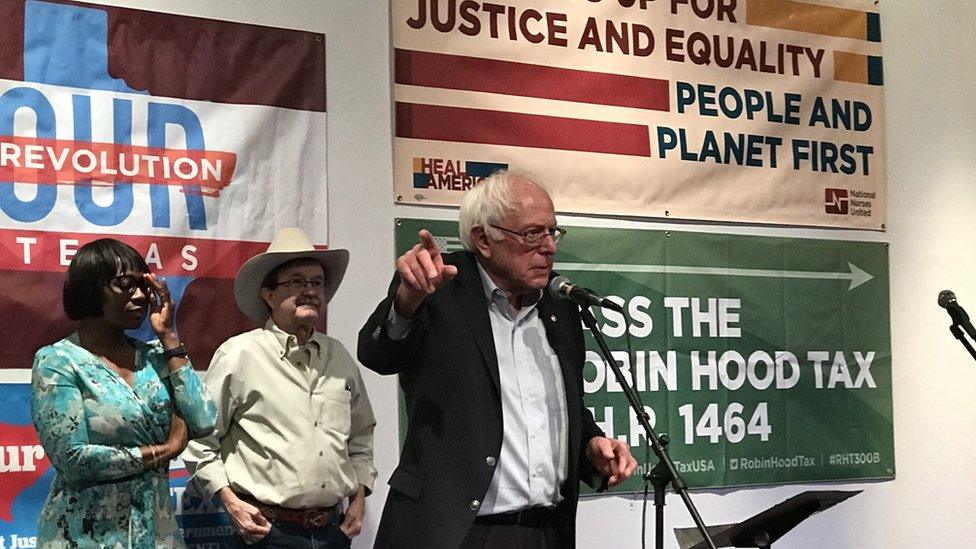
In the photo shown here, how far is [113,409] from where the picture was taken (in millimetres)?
2775

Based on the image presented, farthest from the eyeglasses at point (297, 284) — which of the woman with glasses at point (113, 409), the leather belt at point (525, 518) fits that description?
the leather belt at point (525, 518)

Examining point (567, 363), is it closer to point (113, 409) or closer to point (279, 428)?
point (279, 428)

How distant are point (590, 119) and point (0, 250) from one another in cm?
217

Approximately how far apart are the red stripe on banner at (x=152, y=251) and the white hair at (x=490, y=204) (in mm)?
1202

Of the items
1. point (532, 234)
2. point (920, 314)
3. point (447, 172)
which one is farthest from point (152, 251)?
point (920, 314)

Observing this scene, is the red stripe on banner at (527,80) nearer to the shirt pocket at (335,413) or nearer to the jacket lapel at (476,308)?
the shirt pocket at (335,413)

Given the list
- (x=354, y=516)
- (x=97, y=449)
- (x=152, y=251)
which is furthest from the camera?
(x=152, y=251)

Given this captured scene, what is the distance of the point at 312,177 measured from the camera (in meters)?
3.81

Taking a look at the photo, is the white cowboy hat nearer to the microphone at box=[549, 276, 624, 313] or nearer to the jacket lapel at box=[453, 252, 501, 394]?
the jacket lapel at box=[453, 252, 501, 394]

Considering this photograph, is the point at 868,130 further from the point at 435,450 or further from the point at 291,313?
the point at 435,450

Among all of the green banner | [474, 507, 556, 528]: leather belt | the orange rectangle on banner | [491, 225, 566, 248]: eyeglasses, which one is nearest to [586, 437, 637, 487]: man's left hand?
[474, 507, 556, 528]: leather belt

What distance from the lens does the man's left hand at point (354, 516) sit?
3.21 metres

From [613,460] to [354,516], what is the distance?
1.00m

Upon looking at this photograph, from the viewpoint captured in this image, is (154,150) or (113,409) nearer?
(113,409)
